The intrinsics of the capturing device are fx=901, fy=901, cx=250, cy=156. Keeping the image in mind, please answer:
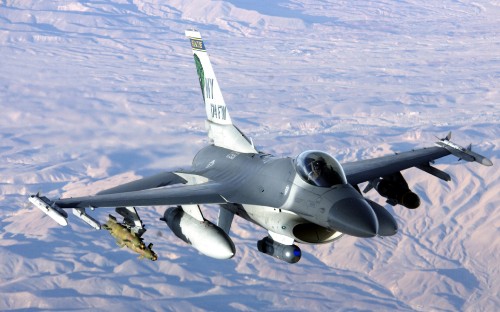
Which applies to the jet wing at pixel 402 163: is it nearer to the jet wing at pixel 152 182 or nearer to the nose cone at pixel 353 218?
the nose cone at pixel 353 218

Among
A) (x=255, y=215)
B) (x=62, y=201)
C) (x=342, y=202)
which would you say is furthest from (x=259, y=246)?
(x=62, y=201)

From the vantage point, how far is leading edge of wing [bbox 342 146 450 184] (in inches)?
1313

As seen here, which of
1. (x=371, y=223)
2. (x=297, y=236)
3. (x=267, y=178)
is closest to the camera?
(x=371, y=223)

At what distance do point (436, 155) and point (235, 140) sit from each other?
26.8 ft

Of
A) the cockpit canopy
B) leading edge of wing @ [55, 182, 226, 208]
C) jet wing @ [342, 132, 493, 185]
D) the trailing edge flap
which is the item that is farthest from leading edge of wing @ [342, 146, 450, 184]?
leading edge of wing @ [55, 182, 226, 208]

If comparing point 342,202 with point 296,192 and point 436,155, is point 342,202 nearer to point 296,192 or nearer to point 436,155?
point 296,192

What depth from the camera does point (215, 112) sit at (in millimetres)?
37125

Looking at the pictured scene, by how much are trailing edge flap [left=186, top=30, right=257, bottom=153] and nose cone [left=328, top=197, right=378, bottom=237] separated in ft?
28.3

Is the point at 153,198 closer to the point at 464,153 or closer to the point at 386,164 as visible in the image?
the point at 386,164

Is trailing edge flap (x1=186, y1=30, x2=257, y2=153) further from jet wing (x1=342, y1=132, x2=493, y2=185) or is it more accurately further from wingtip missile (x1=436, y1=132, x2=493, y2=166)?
wingtip missile (x1=436, y1=132, x2=493, y2=166)

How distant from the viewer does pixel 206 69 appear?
37625 mm

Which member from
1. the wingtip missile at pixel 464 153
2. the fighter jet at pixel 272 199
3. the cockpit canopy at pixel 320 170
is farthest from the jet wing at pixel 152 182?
the wingtip missile at pixel 464 153

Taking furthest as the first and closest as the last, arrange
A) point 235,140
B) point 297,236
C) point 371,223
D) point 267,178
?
point 235,140
point 267,178
point 297,236
point 371,223

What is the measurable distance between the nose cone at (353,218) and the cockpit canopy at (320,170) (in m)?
1.13
